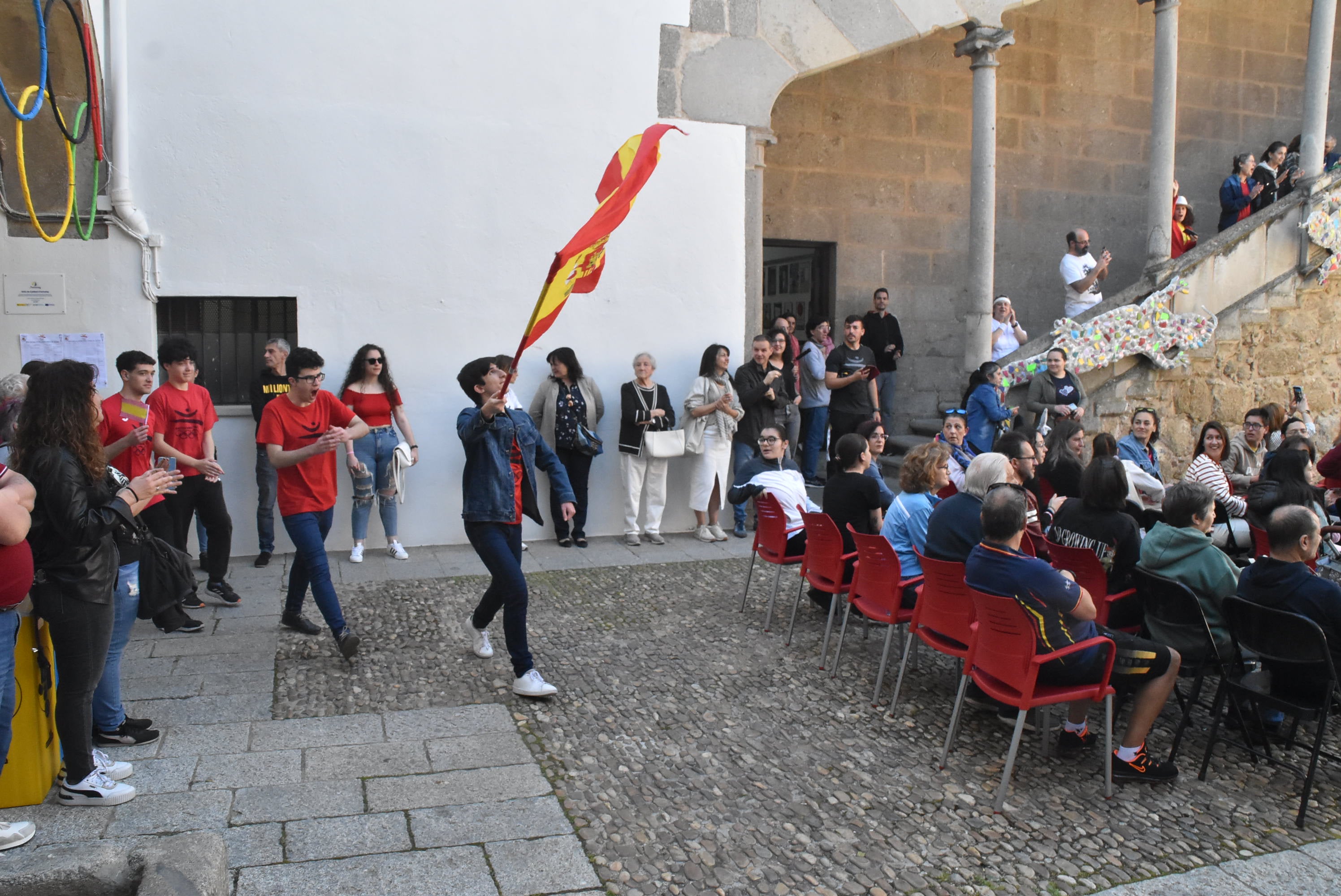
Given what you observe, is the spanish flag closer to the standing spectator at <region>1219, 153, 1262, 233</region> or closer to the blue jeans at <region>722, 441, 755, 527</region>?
the blue jeans at <region>722, 441, 755, 527</region>

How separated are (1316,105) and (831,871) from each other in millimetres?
10491

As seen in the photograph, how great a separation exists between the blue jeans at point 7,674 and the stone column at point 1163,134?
986 centimetres

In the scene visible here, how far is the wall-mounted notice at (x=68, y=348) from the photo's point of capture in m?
7.57

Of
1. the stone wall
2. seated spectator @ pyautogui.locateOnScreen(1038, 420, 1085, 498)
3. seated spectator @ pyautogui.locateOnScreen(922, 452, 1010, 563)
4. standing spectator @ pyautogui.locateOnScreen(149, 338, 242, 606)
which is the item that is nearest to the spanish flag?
seated spectator @ pyautogui.locateOnScreen(922, 452, 1010, 563)

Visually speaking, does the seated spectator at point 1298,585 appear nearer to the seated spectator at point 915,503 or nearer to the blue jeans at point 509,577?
the seated spectator at point 915,503

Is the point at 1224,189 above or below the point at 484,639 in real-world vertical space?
above

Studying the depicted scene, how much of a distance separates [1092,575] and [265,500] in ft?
18.9

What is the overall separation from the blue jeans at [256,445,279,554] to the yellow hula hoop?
6.57 ft

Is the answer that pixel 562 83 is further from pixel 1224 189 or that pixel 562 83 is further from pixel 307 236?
pixel 1224 189

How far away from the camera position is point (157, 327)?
26.0ft

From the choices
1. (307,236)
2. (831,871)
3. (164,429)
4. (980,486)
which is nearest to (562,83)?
(307,236)

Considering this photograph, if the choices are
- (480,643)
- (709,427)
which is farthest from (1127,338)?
(480,643)

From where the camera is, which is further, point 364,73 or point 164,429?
point 364,73

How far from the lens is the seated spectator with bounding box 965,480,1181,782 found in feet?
13.4
